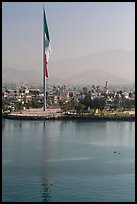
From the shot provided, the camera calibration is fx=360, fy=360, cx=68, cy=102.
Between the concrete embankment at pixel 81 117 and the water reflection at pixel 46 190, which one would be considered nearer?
the water reflection at pixel 46 190

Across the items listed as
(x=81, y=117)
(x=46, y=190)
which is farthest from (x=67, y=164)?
(x=81, y=117)

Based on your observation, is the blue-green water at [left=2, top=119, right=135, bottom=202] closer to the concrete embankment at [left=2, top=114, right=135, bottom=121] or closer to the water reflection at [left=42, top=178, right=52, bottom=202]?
the water reflection at [left=42, top=178, right=52, bottom=202]

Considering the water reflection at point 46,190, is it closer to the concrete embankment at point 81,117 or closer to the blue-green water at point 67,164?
the blue-green water at point 67,164

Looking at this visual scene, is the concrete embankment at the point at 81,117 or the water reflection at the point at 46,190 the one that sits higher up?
the concrete embankment at the point at 81,117

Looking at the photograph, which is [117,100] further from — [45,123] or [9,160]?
[9,160]

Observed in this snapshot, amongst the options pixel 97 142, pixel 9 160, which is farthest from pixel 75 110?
pixel 9 160

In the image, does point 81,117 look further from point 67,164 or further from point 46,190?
point 46,190

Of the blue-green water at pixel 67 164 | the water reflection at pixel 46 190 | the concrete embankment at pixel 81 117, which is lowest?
the water reflection at pixel 46 190

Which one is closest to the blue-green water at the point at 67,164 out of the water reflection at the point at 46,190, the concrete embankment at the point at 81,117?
the water reflection at the point at 46,190
